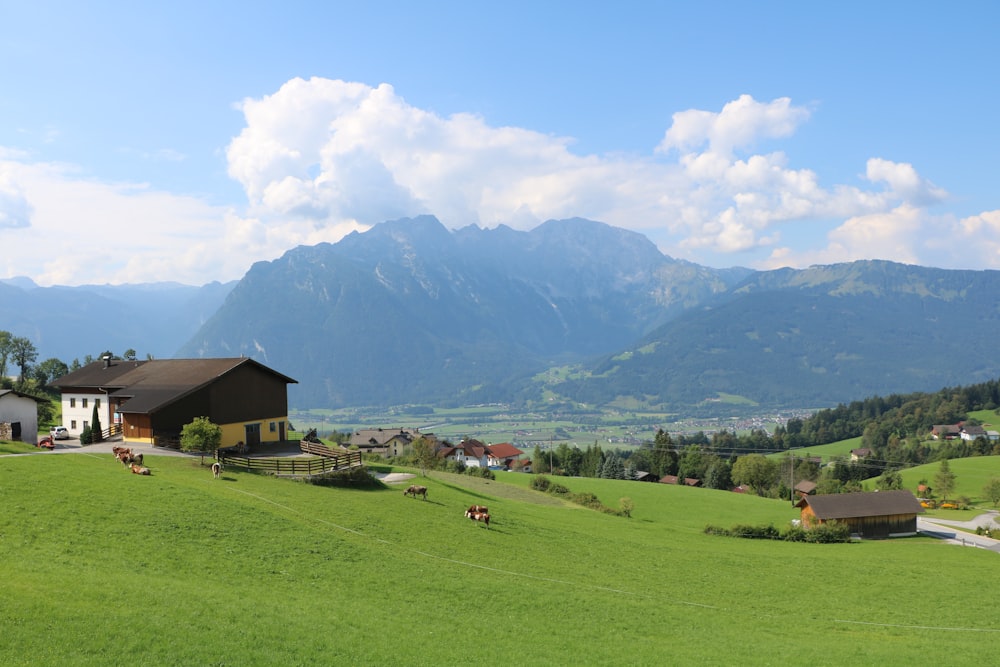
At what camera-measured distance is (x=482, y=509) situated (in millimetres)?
42438

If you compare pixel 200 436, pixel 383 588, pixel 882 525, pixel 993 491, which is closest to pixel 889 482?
pixel 993 491

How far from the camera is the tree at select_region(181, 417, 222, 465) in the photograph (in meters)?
45.3

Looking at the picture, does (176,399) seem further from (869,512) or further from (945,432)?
(945,432)

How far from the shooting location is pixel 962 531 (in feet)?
267

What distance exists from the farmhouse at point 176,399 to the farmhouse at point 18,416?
162 inches

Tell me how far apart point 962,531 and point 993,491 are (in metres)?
30.1

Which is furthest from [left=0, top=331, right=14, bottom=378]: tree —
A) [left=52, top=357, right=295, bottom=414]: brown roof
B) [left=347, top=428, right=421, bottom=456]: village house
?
[left=347, top=428, right=421, bottom=456]: village house

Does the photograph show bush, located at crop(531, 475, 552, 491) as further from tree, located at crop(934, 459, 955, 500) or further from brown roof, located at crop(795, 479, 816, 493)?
tree, located at crop(934, 459, 955, 500)

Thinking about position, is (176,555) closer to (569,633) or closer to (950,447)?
(569,633)

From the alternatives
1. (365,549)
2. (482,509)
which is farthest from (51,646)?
(482,509)

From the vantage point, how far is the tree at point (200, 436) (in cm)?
4534

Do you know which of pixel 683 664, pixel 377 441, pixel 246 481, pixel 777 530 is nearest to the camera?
pixel 683 664

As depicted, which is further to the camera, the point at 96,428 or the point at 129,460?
the point at 96,428

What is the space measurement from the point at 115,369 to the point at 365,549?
4790cm
